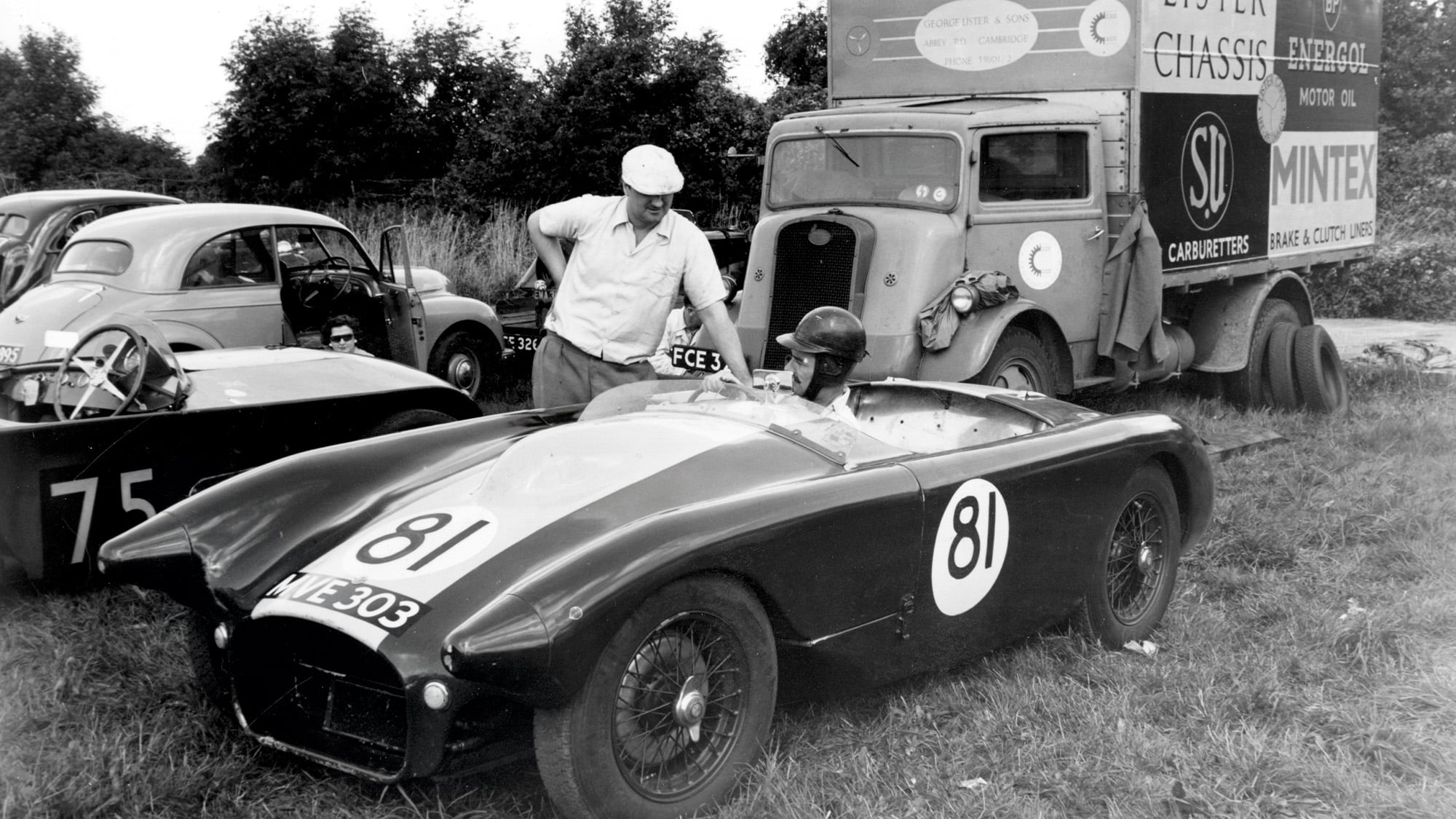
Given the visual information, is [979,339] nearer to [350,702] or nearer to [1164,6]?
[1164,6]

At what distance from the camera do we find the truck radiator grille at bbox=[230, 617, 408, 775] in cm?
291

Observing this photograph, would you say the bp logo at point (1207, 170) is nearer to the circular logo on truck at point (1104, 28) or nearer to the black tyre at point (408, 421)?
the circular logo on truck at point (1104, 28)

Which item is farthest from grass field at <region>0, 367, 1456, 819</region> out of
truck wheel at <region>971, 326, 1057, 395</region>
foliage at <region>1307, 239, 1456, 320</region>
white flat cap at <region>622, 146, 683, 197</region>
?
foliage at <region>1307, 239, 1456, 320</region>

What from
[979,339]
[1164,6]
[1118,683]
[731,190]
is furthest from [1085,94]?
[731,190]

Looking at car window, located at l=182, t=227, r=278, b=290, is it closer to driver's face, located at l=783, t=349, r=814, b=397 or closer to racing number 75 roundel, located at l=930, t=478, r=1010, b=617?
driver's face, located at l=783, t=349, r=814, b=397

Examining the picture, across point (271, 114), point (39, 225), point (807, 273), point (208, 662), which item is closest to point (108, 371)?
point (208, 662)

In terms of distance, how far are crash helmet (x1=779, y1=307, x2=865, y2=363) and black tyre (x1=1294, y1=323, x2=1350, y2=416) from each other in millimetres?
5893

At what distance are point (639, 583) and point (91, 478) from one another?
2530 mm

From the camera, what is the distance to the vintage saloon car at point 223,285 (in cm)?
714

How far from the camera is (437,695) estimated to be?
2.75 metres

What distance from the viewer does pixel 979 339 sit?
6.85 m

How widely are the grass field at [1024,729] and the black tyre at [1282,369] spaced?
12.3ft

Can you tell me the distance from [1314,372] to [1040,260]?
275cm


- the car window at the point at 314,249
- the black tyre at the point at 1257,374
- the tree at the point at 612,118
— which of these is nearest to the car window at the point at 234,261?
the car window at the point at 314,249
